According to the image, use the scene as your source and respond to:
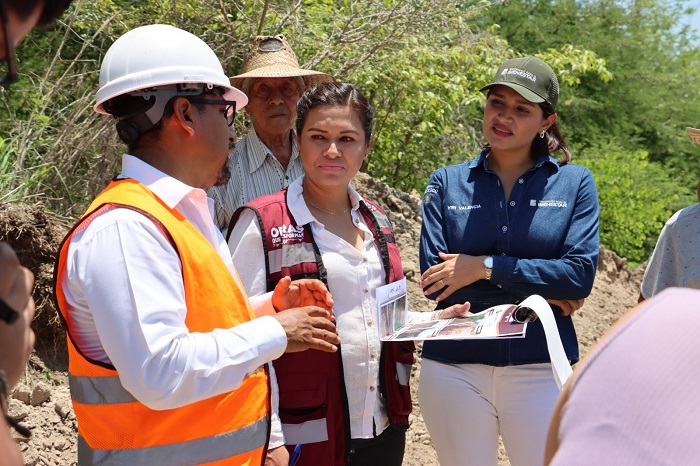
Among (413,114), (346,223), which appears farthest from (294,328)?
(413,114)

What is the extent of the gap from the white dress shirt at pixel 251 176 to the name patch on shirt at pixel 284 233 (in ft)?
2.23

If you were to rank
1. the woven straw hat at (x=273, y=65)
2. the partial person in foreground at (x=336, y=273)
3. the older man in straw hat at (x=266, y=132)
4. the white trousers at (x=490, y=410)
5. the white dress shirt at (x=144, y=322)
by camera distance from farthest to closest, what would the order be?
the woven straw hat at (x=273, y=65), the older man in straw hat at (x=266, y=132), the white trousers at (x=490, y=410), the partial person in foreground at (x=336, y=273), the white dress shirt at (x=144, y=322)

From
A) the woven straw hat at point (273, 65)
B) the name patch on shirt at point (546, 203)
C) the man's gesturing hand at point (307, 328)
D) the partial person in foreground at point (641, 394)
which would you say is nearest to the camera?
the partial person in foreground at point (641, 394)

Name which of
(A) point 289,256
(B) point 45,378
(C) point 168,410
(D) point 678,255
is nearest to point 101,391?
(C) point 168,410

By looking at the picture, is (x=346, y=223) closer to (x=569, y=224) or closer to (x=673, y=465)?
(x=569, y=224)

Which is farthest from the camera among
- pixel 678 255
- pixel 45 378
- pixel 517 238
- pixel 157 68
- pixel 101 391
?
pixel 45 378

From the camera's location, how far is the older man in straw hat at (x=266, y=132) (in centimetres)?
423

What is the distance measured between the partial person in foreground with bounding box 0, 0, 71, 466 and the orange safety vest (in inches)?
37.6

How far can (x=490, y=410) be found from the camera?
3.82m

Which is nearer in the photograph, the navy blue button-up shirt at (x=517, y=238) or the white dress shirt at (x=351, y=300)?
the white dress shirt at (x=351, y=300)

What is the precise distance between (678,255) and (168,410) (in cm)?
259

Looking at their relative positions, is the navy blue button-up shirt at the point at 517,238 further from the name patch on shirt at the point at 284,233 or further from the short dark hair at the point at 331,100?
the name patch on shirt at the point at 284,233

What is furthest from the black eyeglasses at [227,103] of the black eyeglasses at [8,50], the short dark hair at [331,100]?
the black eyeglasses at [8,50]

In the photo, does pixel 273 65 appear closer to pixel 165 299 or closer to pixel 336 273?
pixel 336 273
